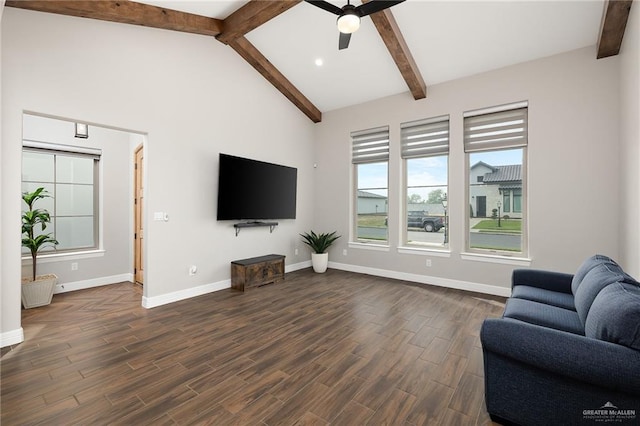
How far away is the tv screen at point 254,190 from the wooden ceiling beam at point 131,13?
1.74 m

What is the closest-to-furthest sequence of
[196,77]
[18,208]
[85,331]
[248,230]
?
[18,208] < [85,331] < [196,77] < [248,230]

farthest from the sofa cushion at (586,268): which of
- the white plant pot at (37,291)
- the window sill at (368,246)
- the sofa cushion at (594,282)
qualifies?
the white plant pot at (37,291)

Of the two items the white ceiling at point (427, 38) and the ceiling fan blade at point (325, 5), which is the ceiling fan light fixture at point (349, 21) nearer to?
the ceiling fan blade at point (325, 5)

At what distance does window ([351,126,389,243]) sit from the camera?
5609mm

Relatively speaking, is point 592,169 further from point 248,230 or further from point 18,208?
point 18,208

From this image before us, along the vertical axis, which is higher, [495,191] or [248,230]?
[495,191]

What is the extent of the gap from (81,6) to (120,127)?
3.99ft

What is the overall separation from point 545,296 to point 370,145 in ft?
12.8

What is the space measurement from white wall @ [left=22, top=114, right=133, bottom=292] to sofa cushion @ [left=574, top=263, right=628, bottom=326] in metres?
6.21

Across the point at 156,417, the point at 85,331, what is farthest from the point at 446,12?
the point at 85,331

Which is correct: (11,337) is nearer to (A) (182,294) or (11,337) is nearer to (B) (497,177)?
(A) (182,294)

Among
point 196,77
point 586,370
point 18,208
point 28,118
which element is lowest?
point 586,370

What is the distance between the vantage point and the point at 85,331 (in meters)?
3.08

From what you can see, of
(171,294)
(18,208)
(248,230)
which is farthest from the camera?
(248,230)
